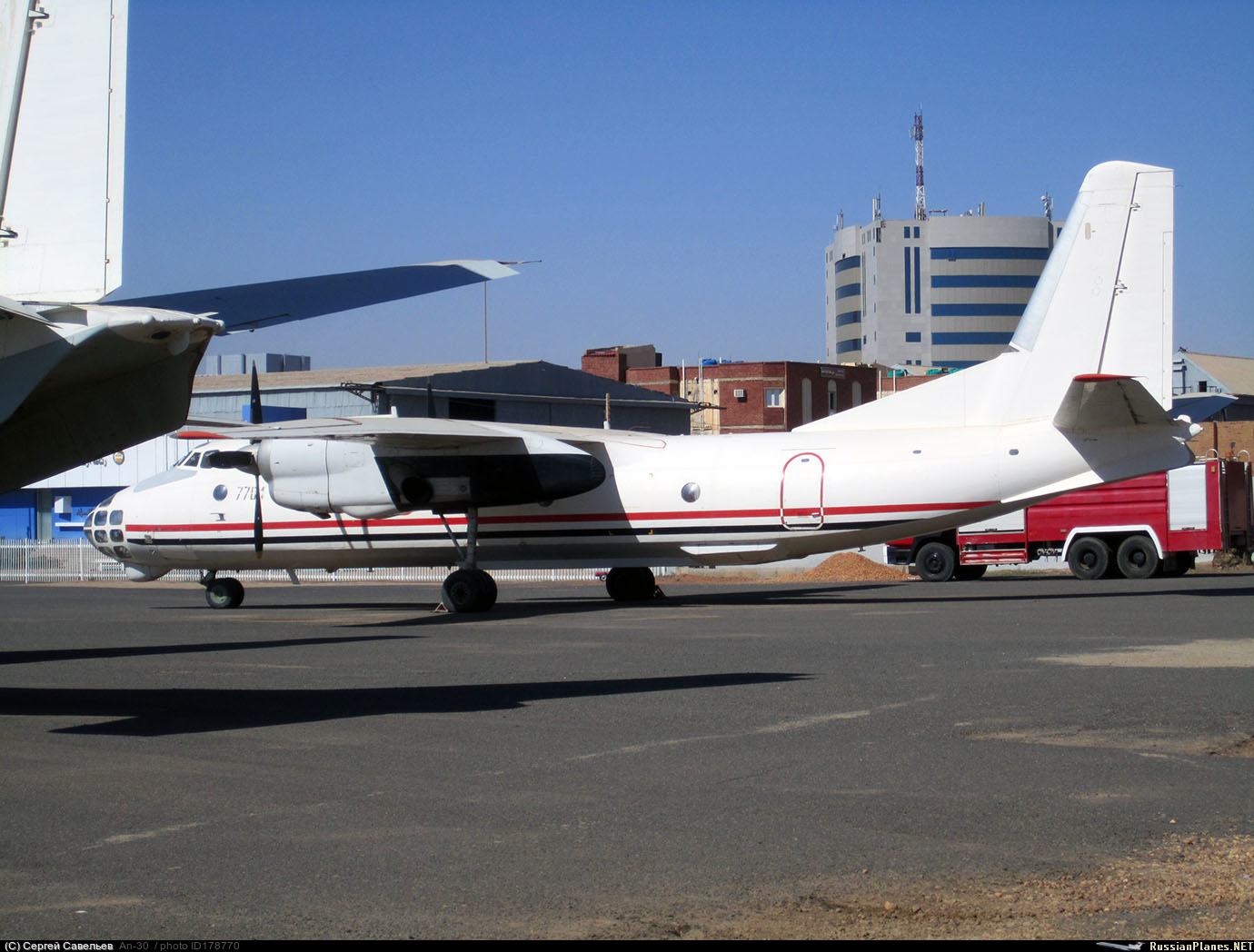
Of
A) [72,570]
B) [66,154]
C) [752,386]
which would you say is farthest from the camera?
[752,386]

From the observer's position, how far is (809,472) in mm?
20422

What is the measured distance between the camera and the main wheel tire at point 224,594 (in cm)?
2466

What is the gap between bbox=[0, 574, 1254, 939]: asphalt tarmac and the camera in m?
5.13

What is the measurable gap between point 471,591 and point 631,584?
401 centimetres

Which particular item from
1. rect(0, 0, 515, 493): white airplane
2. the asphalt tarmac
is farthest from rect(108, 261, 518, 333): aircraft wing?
the asphalt tarmac

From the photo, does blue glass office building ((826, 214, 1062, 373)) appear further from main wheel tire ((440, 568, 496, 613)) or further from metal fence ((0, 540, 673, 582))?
main wheel tire ((440, 568, 496, 613))

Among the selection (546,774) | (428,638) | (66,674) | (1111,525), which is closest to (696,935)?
(546,774)

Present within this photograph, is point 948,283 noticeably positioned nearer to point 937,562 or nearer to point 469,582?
point 937,562

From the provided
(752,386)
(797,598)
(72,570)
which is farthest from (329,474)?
(752,386)

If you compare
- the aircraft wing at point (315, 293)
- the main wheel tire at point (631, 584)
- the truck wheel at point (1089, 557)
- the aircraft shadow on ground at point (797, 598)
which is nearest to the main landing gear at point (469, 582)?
the aircraft shadow on ground at point (797, 598)

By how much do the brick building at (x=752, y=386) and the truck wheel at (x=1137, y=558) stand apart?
5347 centimetres

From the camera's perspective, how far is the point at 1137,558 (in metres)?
30.3

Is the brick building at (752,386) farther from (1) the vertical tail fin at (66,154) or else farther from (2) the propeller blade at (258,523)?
Result: (1) the vertical tail fin at (66,154)

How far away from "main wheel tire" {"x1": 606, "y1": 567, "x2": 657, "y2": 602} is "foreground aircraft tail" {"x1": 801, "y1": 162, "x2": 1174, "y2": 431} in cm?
741
